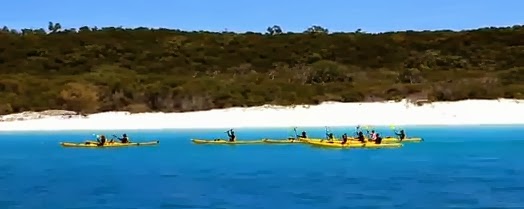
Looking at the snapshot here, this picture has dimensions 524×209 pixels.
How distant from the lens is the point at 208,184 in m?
19.4

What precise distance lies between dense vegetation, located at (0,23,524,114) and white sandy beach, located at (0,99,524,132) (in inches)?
54.9

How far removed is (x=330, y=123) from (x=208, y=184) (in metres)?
22.8

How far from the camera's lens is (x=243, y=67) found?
66.1 meters

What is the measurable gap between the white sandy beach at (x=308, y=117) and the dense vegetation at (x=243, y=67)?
140 cm

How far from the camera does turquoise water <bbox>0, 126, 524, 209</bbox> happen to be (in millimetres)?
16625

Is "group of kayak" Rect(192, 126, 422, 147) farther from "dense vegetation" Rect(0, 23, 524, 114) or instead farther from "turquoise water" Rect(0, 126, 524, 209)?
"dense vegetation" Rect(0, 23, 524, 114)

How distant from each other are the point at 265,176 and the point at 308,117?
21.7 meters

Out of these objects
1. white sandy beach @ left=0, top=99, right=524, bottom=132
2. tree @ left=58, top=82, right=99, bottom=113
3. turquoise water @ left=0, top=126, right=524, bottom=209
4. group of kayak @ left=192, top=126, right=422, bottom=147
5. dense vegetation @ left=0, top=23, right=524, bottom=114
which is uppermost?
dense vegetation @ left=0, top=23, right=524, bottom=114

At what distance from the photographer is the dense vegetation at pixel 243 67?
1806 inches

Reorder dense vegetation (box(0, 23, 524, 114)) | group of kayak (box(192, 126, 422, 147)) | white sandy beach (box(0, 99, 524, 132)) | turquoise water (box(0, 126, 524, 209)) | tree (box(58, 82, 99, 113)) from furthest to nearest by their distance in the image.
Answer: dense vegetation (box(0, 23, 524, 114)) < tree (box(58, 82, 99, 113)) < white sandy beach (box(0, 99, 524, 132)) < group of kayak (box(192, 126, 422, 147)) < turquoise water (box(0, 126, 524, 209))

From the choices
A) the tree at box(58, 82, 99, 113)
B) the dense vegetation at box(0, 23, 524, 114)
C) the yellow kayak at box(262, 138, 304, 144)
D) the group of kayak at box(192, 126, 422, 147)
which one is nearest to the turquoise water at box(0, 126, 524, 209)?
the group of kayak at box(192, 126, 422, 147)

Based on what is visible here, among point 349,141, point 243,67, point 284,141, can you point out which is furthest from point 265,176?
point 243,67

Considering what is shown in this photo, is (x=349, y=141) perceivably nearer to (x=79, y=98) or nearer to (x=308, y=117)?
(x=308, y=117)

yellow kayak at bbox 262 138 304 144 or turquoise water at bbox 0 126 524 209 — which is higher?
yellow kayak at bbox 262 138 304 144
